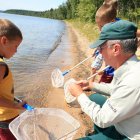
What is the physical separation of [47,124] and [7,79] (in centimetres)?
65

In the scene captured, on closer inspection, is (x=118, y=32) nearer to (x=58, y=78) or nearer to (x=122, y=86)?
(x=122, y=86)

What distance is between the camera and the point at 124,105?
2822mm

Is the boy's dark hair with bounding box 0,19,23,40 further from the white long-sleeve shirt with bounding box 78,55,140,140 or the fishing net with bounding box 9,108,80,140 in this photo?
the white long-sleeve shirt with bounding box 78,55,140,140

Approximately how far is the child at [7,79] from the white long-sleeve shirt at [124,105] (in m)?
0.84

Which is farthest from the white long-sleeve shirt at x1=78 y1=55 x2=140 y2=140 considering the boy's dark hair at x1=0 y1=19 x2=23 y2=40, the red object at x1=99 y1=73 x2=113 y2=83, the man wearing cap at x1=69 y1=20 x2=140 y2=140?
the red object at x1=99 y1=73 x2=113 y2=83

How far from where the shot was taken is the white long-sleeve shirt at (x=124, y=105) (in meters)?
2.81

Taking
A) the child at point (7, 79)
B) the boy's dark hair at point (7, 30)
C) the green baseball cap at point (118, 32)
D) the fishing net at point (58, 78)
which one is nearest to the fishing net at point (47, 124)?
the child at point (7, 79)

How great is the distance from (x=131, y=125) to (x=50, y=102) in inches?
155

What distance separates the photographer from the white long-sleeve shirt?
2807mm

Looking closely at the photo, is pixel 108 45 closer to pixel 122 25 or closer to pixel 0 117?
pixel 122 25

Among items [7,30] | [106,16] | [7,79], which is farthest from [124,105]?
[106,16]

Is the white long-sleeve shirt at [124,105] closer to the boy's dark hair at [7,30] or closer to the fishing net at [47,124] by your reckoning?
the fishing net at [47,124]

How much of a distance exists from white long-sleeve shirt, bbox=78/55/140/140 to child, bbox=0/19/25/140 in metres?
0.84

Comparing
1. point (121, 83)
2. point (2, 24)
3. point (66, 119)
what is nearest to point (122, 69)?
point (121, 83)
